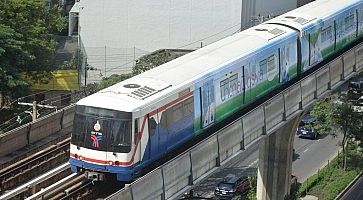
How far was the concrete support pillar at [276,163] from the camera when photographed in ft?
108

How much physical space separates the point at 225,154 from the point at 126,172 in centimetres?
378

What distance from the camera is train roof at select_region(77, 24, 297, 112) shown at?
18453mm

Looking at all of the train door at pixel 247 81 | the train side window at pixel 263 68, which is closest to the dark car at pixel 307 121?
the train side window at pixel 263 68

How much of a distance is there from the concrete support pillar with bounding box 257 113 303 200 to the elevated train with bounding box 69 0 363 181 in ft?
14.0

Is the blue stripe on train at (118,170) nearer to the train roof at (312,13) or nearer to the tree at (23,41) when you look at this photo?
the train roof at (312,13)

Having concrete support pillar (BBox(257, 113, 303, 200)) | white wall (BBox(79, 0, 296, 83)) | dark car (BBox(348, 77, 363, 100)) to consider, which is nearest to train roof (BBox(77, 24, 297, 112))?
concrete support pillar (BBox(257, 113, 303, 200))

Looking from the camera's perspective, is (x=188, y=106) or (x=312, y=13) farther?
(x=312, y=13)

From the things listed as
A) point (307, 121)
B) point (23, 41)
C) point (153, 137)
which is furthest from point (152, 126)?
point (307, 121)

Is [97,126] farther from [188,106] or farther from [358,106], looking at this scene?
[358,106]

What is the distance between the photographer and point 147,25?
53.0 m

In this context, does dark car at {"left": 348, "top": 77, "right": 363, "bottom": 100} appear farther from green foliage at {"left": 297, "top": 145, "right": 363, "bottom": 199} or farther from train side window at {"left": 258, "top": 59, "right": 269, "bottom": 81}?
train side window at {"left": 258, "top": 59, "right": 269, "bottom": 81}

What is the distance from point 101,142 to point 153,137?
1.41 m

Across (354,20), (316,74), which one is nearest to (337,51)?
(354,20)

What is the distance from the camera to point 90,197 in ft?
60.5
